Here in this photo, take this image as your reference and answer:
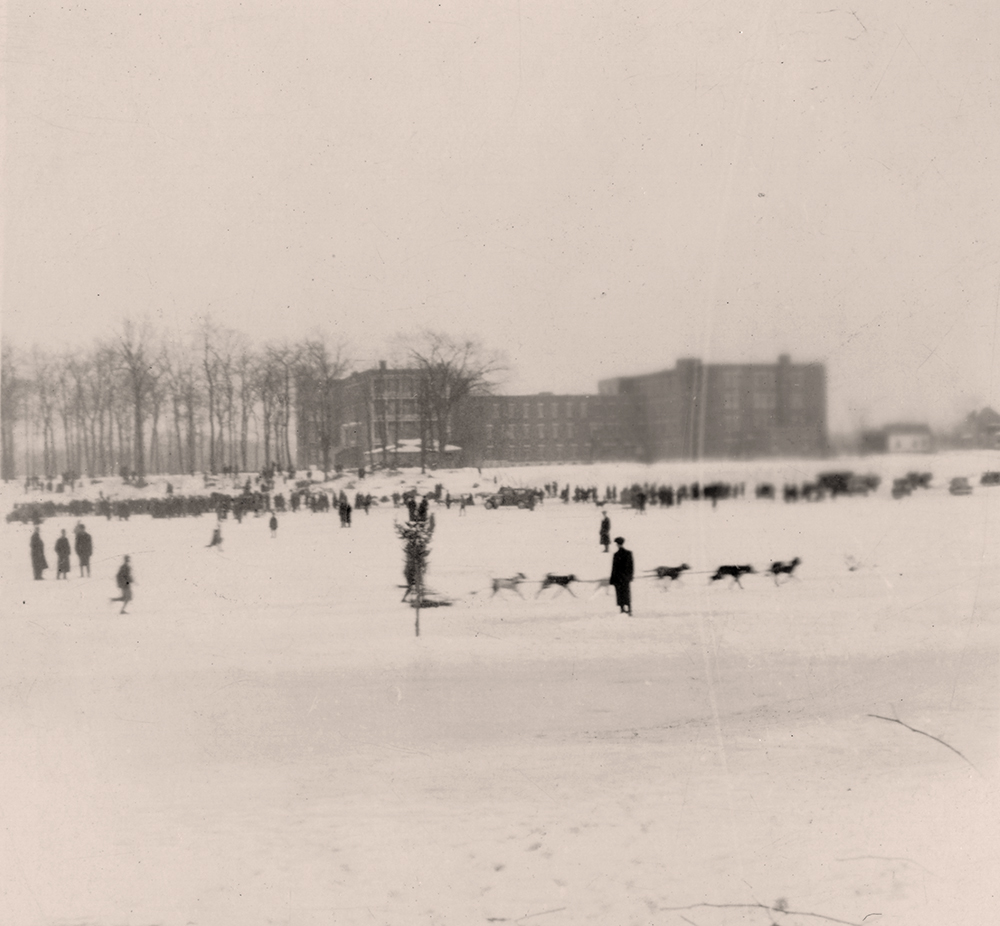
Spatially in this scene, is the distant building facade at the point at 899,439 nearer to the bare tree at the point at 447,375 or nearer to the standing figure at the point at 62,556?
the bare tree at the point at 447,375

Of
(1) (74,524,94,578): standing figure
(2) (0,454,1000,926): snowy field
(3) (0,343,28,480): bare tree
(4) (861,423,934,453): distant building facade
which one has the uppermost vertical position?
(3) (0,343,28,480): bare tree

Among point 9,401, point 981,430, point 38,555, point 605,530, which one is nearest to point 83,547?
point 38,555

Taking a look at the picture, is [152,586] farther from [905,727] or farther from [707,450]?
[905,727]

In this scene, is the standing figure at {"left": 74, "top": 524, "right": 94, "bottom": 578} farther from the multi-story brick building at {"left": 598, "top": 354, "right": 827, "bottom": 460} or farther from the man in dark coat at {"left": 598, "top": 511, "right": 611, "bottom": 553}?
the man in dark coat at {"left": 598, "top": 511, "right": 611, "bottom": 553}

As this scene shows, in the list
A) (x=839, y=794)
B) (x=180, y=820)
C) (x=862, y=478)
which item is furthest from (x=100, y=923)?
(x=862, y=478)

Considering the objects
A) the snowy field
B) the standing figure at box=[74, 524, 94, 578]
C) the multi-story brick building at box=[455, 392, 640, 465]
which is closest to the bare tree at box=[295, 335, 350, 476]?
the multi-story brick building at box=[455, 392, 640, 465]

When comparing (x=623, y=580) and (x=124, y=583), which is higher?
(x=124, y=583)

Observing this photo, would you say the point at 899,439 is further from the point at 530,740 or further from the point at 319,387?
the point at 319,387
